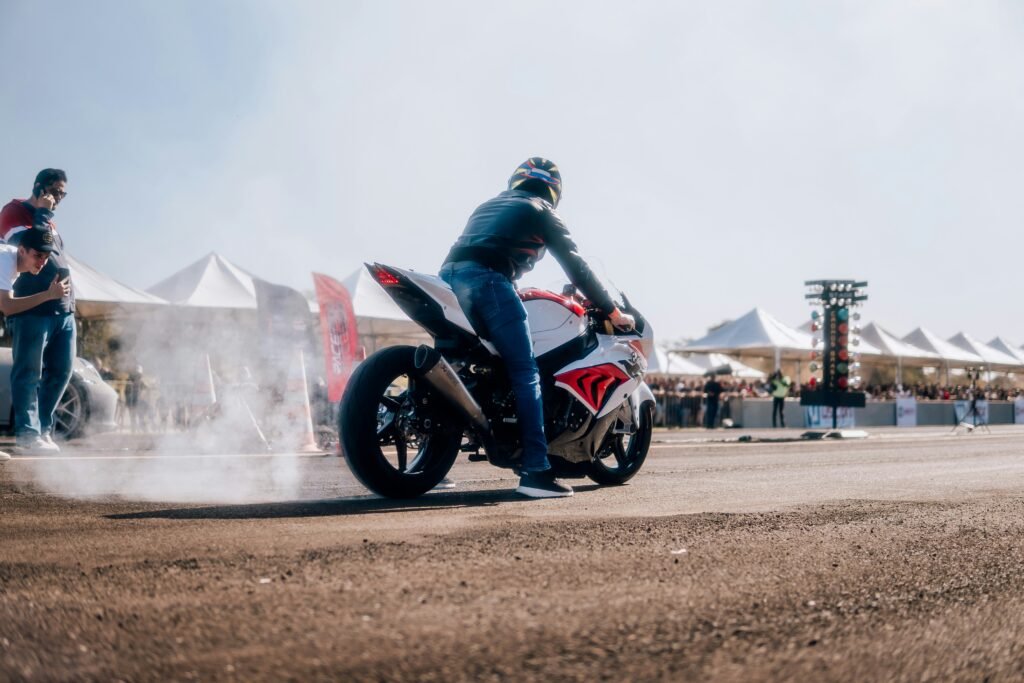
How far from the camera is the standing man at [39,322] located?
6.88 metres

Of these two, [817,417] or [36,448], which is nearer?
[36,448]

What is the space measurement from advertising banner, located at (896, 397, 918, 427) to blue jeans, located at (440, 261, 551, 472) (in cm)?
3163

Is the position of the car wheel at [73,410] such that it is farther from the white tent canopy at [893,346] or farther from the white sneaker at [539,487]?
the white tent canopy at [893,346]

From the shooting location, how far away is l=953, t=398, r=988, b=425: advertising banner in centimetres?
3366

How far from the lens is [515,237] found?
16.6 ft

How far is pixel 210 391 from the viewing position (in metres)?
12.1

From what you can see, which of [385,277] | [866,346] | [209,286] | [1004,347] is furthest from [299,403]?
[1004,347]

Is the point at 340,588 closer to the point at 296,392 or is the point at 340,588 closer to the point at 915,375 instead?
the point at 296,392

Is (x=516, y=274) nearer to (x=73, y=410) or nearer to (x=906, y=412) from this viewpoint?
(x=73, y=410)

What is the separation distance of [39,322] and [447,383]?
3879 millimetres

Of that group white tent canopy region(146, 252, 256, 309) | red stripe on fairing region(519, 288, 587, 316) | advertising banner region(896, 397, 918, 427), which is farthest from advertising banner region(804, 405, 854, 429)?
red stripe on fairing region(519, 288, 587, 316)

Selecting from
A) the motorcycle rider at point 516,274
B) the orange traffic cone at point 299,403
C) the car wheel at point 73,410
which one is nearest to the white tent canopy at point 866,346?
the orange traffic cone at point 299,403

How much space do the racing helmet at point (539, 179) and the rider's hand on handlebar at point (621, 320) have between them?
0.71m

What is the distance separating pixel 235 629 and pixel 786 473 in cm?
583
